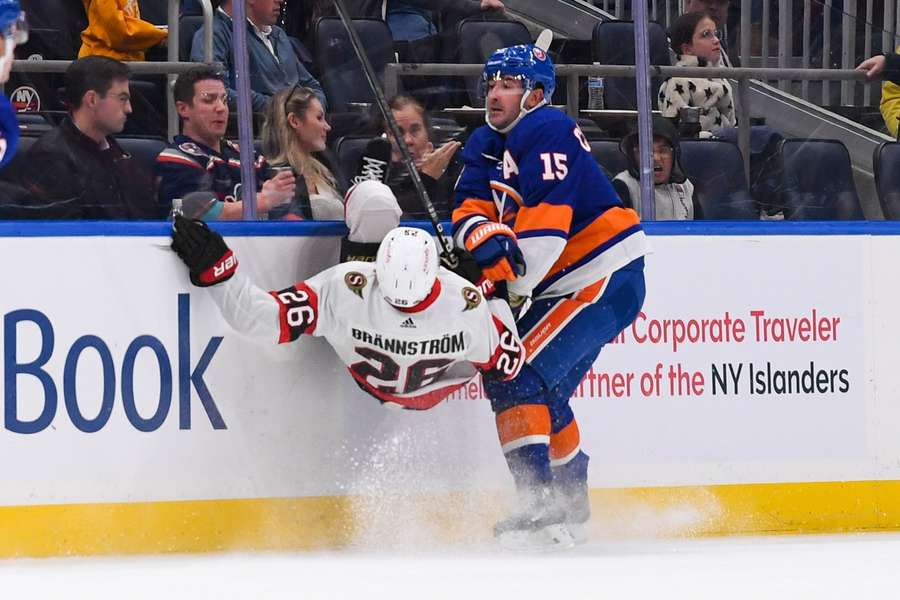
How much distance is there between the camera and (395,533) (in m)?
4.75

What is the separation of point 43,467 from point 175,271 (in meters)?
0.67

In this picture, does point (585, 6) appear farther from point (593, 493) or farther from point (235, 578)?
point (235, 578)

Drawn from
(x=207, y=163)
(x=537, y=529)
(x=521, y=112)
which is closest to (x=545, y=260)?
(x=521, y=112)

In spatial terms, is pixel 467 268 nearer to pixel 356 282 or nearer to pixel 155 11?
pixel 356 282

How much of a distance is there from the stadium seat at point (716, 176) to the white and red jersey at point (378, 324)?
931mm

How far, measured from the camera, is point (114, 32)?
15.0 ft

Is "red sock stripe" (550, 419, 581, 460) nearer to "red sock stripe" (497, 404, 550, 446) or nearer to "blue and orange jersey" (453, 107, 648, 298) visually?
"red sock stripe" (497, 404, 550, 446)

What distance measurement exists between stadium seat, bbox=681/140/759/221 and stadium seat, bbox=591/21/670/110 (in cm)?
21

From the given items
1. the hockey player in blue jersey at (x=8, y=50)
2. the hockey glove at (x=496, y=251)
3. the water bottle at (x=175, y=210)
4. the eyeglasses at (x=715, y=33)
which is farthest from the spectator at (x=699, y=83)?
the hockey player in blue jersey at (x=8, y=50)

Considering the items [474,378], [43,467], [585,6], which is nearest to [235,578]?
[43,467]

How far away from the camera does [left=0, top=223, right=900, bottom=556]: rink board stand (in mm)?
4469

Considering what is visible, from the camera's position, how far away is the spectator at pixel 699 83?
5.04m

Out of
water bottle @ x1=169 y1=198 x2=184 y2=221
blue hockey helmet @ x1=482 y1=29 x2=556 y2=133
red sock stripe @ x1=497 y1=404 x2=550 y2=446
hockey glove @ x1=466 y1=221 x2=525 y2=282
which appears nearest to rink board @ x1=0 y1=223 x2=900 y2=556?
water bottle @ x1=169 y1=198 x2=184 y2=221

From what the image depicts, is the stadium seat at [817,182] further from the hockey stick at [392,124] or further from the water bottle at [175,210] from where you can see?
the water bottle at [175,210]
